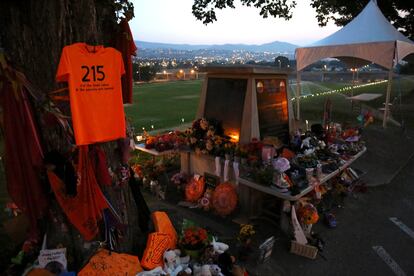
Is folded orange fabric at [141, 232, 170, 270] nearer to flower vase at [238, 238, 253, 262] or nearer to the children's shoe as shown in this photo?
flower vase at [238, 238, 253, 262]

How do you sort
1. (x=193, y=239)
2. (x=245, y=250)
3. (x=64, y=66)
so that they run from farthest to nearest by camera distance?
(x=245, y=250) < (x=193, y=239) < (x=64, y=66)

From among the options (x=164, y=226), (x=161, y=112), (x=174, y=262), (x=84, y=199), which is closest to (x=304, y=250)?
(x=174, y=262)

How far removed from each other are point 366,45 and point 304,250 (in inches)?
357

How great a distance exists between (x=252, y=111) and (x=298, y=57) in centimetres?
786

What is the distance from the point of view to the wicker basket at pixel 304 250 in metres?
4.88

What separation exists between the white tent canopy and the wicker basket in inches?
342

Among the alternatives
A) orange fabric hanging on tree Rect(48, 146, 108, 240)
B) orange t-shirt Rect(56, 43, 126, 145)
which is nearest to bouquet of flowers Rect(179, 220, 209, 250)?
orange fabric hanging on tree Rect(48, 146, 108, 240)

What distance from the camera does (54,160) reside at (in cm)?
358

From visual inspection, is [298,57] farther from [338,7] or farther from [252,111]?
[338,7]

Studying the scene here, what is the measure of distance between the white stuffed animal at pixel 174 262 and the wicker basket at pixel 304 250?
1.89 meters

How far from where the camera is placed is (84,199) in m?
3.69

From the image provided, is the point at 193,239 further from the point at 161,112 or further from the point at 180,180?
the point at 161,112

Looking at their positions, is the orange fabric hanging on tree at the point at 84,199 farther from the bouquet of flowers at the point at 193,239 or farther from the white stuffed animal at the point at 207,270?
the white stuffed animal at the point at 207,270

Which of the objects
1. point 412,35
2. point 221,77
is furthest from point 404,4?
point 221,77
